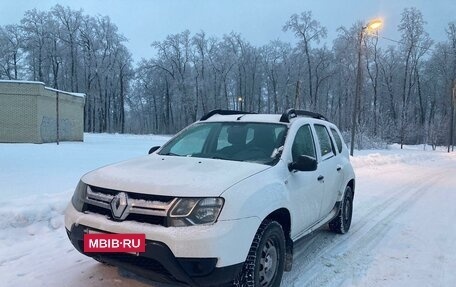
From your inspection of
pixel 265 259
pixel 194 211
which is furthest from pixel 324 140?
pixel 194 211

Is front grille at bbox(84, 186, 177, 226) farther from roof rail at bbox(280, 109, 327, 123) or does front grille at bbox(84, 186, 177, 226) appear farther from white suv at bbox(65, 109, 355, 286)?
roof rail at bbox(280, 109, 327, 123)

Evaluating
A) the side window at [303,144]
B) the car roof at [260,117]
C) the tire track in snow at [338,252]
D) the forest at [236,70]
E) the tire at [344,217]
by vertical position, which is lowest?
the tire track in snow at [338,252]

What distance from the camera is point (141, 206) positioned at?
323 centimetres

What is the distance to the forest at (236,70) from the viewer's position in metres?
56.4

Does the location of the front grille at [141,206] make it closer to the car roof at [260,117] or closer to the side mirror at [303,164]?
the side mirror at [303,164]

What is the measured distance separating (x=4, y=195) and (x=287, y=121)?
5.76 meters

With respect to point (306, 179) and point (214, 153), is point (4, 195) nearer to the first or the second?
point (214, 153)

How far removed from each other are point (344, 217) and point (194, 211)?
3.84m

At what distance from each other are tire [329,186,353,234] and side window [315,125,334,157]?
0.96 m

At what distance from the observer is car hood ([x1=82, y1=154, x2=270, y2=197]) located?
3.22m

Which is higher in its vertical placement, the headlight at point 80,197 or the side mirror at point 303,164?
the side mirror at point 303,164

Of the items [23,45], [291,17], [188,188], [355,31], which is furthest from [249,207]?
[23,45]

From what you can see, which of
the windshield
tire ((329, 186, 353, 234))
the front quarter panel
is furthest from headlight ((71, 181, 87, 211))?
tire ((329, 186, 353, 234))

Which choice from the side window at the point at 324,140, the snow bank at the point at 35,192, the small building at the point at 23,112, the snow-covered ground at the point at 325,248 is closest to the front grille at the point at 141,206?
the snow-covered ground at the point at 325,248
